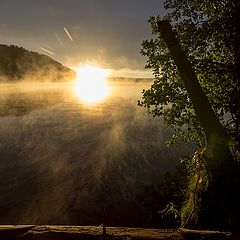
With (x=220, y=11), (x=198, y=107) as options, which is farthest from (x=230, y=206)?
(x=220, y=11)

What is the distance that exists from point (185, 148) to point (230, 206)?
2803 centimetres

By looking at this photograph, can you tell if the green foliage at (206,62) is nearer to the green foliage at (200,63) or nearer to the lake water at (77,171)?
the green foliage at (200,63)

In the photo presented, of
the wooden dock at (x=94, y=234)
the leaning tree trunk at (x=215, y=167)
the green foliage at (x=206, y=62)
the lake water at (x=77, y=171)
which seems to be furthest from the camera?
the lake water at (x=77, y=171)

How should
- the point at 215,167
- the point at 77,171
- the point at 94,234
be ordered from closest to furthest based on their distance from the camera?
the point at 94,234
the point at 215,167
the point at 77,171

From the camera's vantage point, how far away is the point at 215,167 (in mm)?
9820

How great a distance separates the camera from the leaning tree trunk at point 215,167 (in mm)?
9438

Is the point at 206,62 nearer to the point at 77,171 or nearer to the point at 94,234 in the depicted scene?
the point at 94,234

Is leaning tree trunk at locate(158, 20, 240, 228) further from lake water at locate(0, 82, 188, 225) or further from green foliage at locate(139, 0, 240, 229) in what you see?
lake water at locate(0, 82, 188, 225)

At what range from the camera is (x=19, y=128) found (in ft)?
→ 171

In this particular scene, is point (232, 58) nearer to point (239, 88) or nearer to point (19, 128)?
point (239, 88)

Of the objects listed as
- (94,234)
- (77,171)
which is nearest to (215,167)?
(94,234)

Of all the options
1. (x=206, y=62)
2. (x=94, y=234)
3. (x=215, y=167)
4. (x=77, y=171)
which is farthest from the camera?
(x=77, y=171)

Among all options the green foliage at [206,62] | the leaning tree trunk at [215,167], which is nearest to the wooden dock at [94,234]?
the leaning tree trunk at [215,167]

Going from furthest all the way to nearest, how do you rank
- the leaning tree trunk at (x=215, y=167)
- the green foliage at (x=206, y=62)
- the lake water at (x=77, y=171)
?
the lake water at (x=77, y=171) → the green foliage at (x=206, y=62) → the leaning tree trunk at (x=215, y=167)
